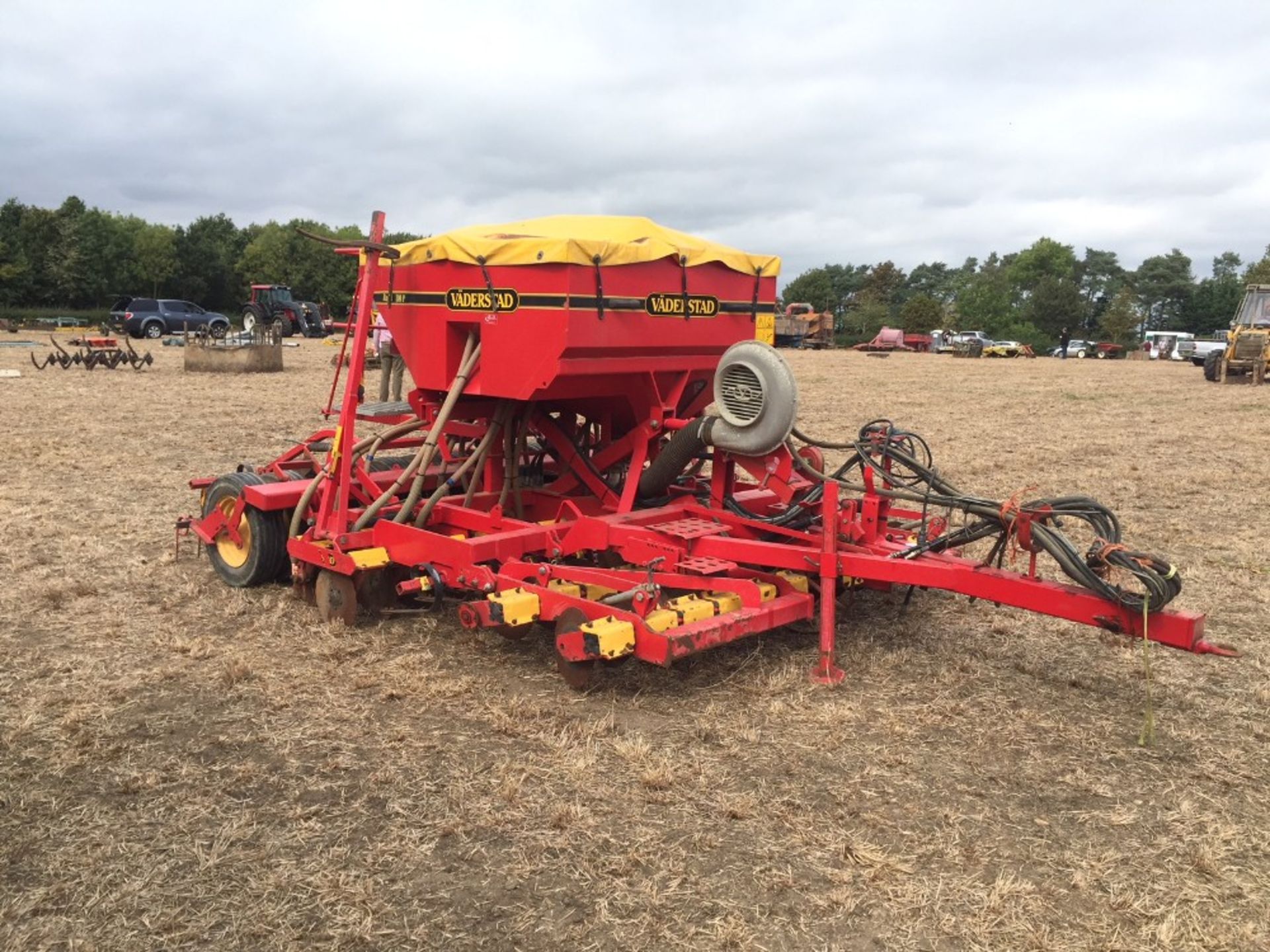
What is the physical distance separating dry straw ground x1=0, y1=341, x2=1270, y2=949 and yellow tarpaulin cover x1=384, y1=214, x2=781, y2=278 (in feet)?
6.36

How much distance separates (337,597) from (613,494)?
159 centimetres

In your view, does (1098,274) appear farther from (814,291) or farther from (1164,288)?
(814,291)

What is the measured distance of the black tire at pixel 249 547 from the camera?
228 inches

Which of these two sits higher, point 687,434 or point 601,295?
point 601,295

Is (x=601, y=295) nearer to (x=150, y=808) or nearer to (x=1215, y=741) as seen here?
(x=150, y=808)

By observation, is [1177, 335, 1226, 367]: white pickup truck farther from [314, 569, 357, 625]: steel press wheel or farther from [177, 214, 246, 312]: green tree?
[177, 214, 246, 312]: green tree

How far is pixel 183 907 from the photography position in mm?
2895

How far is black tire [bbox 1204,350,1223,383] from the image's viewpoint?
25525mm

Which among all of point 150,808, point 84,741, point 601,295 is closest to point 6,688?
point 84,741

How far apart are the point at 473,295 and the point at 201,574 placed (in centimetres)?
267

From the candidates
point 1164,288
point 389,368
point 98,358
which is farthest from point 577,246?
point 1164,288

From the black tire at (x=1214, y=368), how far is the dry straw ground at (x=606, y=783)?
22.0 meters

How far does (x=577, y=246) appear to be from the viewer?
4.74 meters

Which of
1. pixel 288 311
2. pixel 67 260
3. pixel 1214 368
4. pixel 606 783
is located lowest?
pixel 606 783
